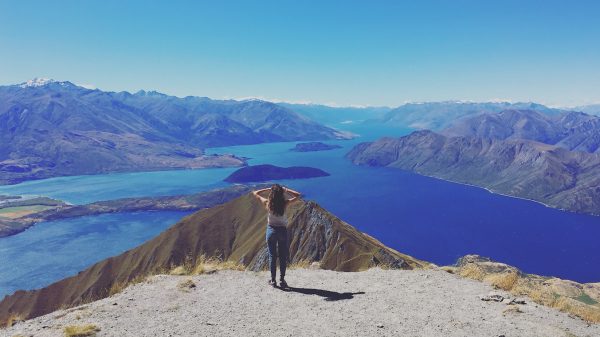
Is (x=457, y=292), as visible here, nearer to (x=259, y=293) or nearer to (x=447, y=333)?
(x=447, y=333)

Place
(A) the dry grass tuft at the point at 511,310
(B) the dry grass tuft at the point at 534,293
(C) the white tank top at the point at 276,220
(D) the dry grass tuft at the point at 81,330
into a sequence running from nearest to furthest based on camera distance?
(D) the dry grass tuft at the point at 81,330 → (A) the dry grass tuft at the point at 511,310 → (B) the dry grass tuft at the point at 534,293 → (C) the white tank top at the point at 276,220

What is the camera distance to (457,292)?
1809cm

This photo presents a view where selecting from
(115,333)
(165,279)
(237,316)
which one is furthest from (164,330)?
(165,279)

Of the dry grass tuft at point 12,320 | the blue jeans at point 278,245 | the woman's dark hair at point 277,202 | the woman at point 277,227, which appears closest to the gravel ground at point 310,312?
the dry grass tuft at point 12,320

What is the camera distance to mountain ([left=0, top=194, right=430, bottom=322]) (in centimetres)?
10744

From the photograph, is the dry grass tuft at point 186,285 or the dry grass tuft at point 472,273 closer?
the dry grass tuft at point 186,285

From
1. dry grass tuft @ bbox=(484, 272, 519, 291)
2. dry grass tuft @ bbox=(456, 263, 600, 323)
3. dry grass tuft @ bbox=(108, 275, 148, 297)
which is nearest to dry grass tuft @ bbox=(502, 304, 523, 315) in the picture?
dry grass tuft @ bbox=(456, 263, 600, 323)

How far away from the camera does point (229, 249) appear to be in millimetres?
140625

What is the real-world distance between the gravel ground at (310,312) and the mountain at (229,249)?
75.0 metres

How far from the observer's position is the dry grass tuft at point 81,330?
13.3 m

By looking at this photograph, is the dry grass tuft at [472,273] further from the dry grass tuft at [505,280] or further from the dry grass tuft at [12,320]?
the dry grass tuft at [12,320]

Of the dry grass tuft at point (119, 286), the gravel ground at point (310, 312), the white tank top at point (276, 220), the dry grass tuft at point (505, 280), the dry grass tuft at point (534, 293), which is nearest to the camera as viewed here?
the gravel ground at point (310, 312)

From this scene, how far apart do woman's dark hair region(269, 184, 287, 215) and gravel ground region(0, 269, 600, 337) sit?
3.68m

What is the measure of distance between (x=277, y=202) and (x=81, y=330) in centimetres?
905
